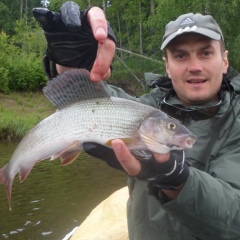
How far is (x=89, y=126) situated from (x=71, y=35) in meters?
1.11

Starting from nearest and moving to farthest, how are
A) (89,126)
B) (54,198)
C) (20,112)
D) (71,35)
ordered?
1. (89,126)
2. (71,35)
3. (54,198)
4. (20,112)

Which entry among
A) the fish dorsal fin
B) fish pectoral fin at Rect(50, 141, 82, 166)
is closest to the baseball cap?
the fish dorsal fin

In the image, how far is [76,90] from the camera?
2900 millimetres

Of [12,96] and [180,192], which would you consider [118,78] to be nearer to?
[12,96]

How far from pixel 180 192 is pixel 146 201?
0.76m

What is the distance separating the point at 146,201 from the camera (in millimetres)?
3312

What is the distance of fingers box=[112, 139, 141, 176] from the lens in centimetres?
241

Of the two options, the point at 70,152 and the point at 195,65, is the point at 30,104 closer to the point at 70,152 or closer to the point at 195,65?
the point at 195,65

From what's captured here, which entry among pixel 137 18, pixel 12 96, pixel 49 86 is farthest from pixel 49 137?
pixel 137 18

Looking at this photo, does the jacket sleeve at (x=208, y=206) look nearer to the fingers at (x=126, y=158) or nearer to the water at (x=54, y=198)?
the fingers at (x=126, y=158)

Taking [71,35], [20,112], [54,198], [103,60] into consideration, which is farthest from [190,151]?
[20,112]

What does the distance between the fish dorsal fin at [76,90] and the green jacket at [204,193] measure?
73cm

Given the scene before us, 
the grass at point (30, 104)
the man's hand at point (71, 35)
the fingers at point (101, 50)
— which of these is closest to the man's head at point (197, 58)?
the man's hand at point (71, 35)

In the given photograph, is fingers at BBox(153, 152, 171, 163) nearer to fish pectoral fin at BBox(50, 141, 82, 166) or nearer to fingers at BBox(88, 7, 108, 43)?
fish pectoral fin at BBox(50, 141, 82, 166)
